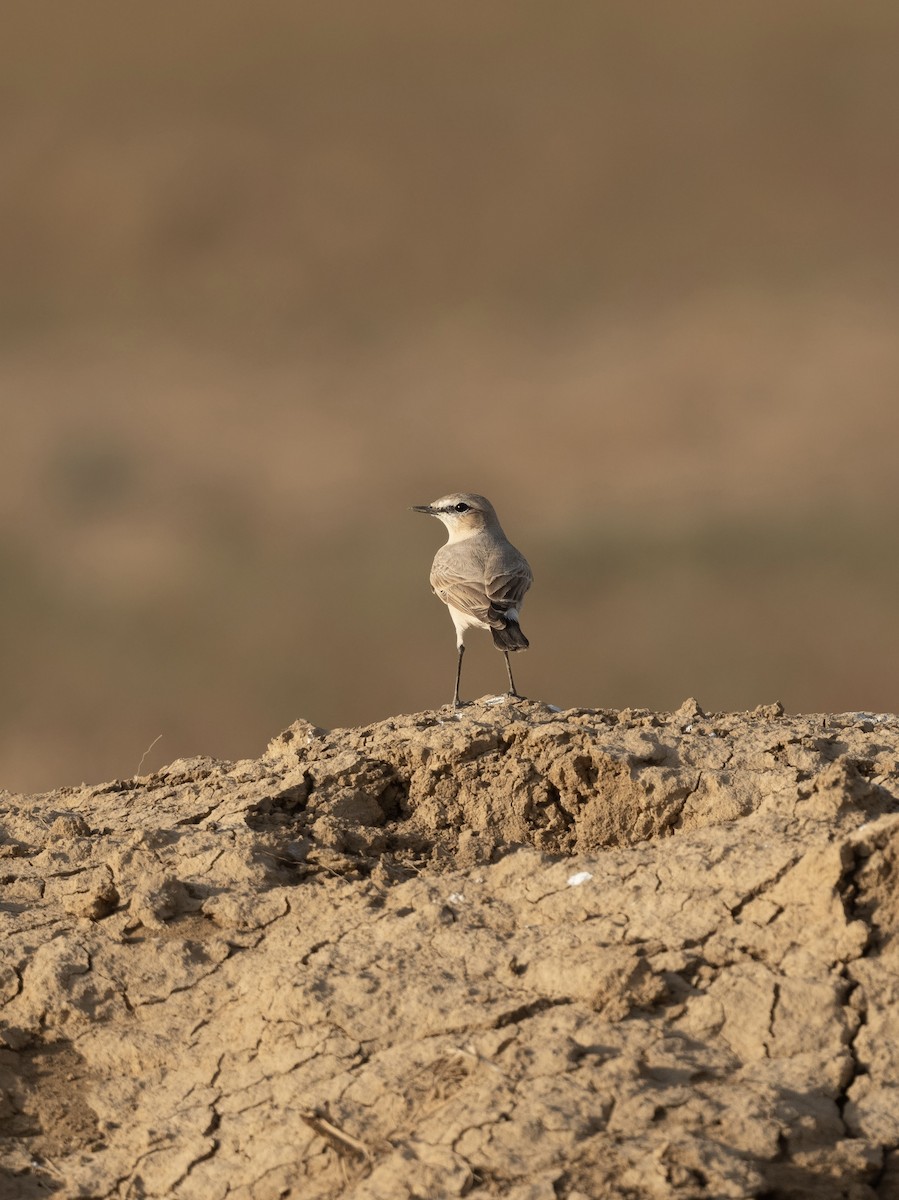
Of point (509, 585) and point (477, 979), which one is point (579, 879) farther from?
point (509, 585)

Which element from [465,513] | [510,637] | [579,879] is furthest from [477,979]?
[465,513]

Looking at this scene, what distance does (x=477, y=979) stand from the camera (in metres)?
4.78

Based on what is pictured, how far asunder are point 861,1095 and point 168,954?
2.35 meters

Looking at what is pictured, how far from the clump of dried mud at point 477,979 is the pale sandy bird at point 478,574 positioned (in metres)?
3.12

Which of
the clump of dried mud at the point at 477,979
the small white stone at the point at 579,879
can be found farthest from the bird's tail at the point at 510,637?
the small white stone at the point at 579,879

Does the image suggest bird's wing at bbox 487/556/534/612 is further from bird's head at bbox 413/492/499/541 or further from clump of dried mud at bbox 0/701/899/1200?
clump of dried mud at bbox 0/701/899/1200

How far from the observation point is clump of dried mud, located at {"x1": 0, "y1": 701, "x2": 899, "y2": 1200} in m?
4.08

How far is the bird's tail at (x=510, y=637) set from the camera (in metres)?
9.41

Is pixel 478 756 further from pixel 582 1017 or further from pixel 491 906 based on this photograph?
pixel 582 1017

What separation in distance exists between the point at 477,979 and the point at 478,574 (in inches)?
205

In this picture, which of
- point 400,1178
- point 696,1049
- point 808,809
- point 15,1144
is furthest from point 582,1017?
point 15,1144

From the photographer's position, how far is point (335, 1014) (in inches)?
186

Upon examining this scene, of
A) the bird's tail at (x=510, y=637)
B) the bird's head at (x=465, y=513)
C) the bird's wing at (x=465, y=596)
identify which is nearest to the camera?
the bird's tail at (x=510, y=637)

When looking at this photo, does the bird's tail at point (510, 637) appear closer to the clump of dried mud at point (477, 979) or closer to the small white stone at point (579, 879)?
the clump of dried mud at point (477, 979)
